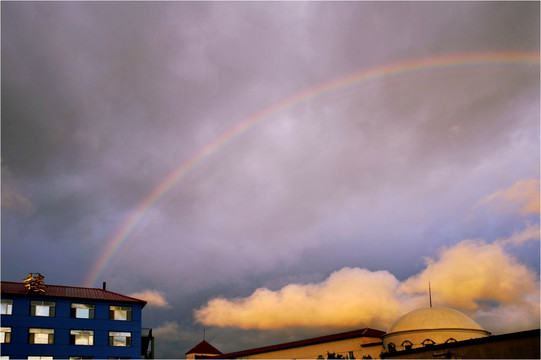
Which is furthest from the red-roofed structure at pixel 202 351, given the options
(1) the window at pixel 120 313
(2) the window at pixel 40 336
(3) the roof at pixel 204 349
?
(2) the window at pixel 40 336

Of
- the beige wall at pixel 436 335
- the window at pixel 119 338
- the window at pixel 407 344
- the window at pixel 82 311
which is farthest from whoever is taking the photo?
the window at pixel 119 338

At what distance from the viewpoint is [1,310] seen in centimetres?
6944

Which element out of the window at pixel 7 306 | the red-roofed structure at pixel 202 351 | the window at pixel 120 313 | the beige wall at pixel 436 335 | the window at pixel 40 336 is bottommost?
the red-roofed structure at pixel 202 351

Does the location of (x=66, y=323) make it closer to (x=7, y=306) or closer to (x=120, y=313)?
(x=120, y=313)

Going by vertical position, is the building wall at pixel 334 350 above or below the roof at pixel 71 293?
below

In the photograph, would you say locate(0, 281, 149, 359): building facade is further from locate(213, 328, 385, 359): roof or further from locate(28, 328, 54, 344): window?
locate(213, 328, 385, 359): roof

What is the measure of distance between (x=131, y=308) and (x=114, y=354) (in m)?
7.12

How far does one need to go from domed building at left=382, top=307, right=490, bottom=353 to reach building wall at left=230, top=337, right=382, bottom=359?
6306 millimetres

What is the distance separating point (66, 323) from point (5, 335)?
7.70 m

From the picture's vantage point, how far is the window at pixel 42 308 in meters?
71.6

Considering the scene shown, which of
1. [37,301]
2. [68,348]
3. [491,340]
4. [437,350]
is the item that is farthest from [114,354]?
[491,340]

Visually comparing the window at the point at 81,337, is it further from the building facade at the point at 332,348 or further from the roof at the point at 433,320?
the roof at the point at 433,320

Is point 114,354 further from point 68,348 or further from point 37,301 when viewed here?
point 37,301

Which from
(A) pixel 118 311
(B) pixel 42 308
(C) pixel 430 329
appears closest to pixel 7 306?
(B) pixel 42 308
